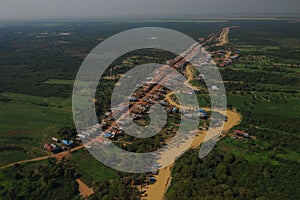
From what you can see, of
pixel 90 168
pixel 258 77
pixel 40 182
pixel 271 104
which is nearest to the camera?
pixel 40 182

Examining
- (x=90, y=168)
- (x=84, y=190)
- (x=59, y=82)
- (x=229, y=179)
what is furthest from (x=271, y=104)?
(x=59, y=82)

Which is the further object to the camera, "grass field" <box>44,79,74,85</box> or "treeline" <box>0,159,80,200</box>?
"grass field" <box>44,79,74,85</box>

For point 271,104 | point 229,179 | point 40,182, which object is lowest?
point 40,182

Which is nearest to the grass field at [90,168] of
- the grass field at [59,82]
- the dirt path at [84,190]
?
the dirt path at [84,190]

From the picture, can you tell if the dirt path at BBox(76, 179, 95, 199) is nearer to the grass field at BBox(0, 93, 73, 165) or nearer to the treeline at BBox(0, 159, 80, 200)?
the treeline at BBox(0, 159, 80, 200)

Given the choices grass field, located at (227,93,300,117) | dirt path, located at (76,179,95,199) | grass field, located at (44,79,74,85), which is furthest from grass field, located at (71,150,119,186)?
grass field, located at (44,79,74,85)

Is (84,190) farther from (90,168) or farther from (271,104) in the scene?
(271,104)

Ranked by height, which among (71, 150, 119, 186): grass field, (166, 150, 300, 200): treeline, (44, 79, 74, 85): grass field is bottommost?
(71, 150, 119, 186): grass field
